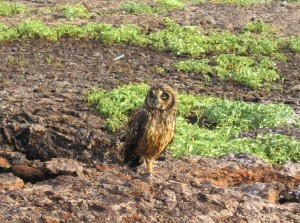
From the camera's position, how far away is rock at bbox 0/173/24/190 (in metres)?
4.50

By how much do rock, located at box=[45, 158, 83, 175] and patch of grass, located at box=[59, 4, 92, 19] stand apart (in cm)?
954

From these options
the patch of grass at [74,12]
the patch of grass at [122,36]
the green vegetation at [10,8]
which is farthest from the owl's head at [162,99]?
the green vegetation at [10,8]

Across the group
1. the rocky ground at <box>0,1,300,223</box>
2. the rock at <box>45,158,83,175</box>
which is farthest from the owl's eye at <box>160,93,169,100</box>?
the rock at <box>45,158,83,175</box>

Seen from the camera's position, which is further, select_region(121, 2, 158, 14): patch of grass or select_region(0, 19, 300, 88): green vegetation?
select_region(121, 2, 158, 14): patch of grass

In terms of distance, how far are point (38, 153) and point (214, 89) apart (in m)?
4.20

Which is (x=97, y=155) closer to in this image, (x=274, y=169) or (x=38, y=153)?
(x=38, y=153)

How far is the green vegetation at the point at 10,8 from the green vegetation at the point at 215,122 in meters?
5.87

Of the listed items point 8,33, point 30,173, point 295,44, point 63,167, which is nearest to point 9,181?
point 30,173

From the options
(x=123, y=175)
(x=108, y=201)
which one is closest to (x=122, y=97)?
(x=123, y=175)

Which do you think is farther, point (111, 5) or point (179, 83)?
point (111, 5)

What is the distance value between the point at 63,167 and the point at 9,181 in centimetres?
43

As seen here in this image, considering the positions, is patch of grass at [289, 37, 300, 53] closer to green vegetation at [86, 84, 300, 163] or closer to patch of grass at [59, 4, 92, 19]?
green vegetation at [86, 84, 300, 163]

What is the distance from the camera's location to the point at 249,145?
24.2 ft

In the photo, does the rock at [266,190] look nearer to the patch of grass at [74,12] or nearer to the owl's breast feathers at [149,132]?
the owl's breast feathers at [149,132]
